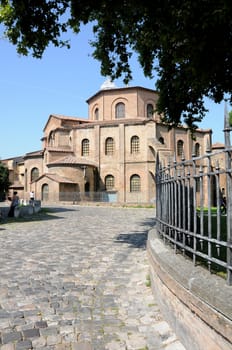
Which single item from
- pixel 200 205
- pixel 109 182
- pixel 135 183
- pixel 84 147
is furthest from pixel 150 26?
pixel 84 147

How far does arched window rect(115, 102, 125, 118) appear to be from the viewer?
4628 cm

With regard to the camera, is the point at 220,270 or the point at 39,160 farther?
the point at 39,160

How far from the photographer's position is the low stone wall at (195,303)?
9.12 ft

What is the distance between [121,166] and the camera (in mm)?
41938

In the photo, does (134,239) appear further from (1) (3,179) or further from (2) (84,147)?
(2) (84,147)

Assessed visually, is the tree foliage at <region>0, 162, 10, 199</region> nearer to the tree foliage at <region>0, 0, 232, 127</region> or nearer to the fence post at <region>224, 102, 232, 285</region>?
the tree foliage at <region>0, 0, 232, 127</region>

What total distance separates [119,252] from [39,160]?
3983cm

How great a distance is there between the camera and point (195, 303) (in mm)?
3254

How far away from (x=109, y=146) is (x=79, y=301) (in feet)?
127

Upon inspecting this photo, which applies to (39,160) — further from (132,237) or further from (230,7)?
(230,7)

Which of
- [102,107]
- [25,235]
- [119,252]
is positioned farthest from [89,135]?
[119,252]

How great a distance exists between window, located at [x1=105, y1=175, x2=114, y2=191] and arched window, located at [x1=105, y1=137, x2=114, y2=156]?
294 centimetres

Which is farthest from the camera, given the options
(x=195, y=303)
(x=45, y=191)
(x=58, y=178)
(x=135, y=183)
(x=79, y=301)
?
(x=135, y=183)

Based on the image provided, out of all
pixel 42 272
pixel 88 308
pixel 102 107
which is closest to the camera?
pixel 88 308
